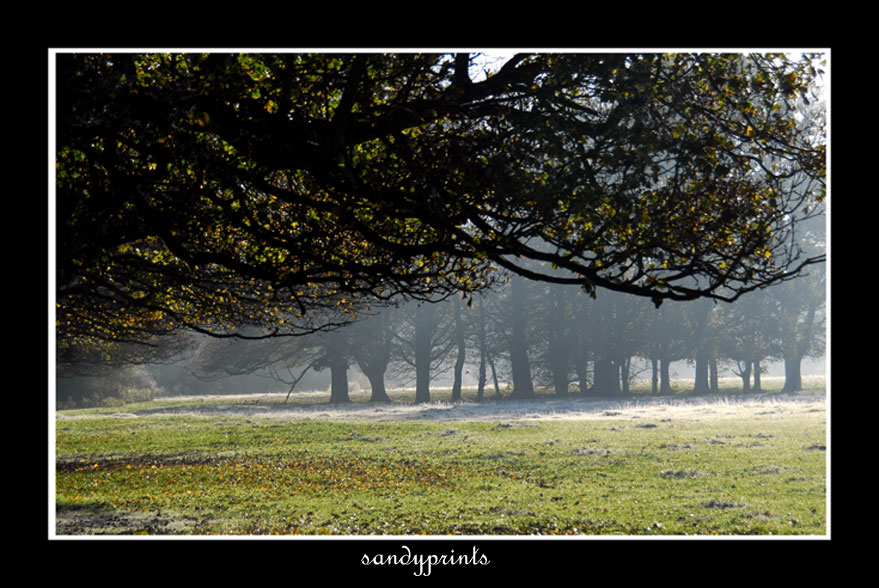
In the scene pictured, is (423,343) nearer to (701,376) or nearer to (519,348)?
(519,348)

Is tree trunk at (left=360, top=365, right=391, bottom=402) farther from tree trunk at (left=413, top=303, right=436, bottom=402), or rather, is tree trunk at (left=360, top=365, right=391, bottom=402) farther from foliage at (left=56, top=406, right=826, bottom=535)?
foliage at (left=56, top=406, right=826, bottom=535)

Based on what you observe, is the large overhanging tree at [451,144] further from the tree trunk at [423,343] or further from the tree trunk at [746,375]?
the tree trunk at [746,375]

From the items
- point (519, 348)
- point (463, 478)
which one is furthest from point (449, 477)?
point (519, 348)

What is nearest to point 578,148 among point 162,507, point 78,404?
point 162,507

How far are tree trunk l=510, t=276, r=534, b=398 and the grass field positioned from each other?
830 inches

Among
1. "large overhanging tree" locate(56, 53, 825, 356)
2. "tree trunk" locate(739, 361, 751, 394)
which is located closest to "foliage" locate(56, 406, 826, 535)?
"large overhanging tree" locate(56, 53, 825, 356)

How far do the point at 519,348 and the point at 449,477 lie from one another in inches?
1558

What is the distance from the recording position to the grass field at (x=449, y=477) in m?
13.4

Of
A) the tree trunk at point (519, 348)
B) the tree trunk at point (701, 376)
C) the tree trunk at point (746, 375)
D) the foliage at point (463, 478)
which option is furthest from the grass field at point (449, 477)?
the tree trunk at point (746, 375)

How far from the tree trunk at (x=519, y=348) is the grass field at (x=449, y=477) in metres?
21.1

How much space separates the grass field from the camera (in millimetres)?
13414
